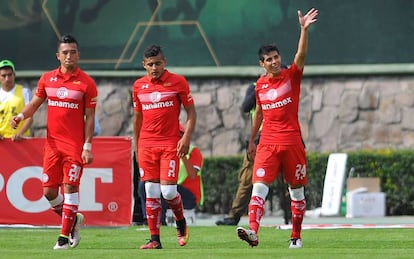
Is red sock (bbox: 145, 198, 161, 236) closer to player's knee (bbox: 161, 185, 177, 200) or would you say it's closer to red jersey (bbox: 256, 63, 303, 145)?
player's knee (bbox: 161, 185, 177, 200)

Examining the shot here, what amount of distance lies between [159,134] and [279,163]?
1252 millimetres

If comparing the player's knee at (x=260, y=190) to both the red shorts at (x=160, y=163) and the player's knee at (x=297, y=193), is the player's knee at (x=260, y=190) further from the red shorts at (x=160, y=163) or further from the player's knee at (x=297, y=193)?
the red shorts at (x=160, y=163)

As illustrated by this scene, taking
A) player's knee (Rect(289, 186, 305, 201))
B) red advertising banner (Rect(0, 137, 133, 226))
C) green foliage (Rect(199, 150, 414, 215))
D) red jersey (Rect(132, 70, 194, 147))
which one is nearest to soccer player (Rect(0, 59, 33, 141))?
red advertising banner (Rect(0, 137, 133, 226))

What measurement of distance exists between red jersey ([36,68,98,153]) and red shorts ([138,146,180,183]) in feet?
2.21

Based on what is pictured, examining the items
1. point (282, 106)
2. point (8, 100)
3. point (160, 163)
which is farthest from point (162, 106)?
point (8, 100)

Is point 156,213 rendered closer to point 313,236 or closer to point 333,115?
point 313,236

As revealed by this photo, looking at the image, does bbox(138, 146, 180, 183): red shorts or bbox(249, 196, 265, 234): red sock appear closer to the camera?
bbox(249, 196, 265, 234): red sock

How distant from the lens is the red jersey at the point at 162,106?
48.1 feet

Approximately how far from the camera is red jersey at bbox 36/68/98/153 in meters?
14.5

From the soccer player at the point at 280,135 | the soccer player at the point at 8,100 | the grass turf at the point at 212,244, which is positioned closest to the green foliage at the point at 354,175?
the grass turf at the point at 212,244

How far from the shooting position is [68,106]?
14500 mm

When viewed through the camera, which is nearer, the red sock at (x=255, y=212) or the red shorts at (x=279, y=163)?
the red sock at (x=255, y=212)

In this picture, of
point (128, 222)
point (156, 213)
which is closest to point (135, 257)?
point (156, 213)

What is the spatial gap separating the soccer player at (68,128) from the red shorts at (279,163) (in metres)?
1.70
